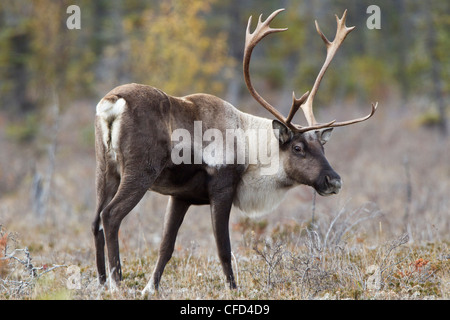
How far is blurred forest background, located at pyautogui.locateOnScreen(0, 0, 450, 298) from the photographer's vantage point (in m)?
12.0

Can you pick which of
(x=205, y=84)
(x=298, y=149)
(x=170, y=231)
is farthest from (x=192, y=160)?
(x=205, y=84)

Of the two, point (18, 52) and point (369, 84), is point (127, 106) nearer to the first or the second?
→ point (18, 52)

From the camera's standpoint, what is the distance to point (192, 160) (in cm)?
555

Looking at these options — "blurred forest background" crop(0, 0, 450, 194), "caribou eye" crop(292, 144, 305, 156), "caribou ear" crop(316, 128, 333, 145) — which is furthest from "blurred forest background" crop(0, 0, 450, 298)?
"caribou eye" crop(292, 144, 305, 156)

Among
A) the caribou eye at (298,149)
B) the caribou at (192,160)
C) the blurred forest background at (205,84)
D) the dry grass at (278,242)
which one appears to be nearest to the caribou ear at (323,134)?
the caribou at (192,160)

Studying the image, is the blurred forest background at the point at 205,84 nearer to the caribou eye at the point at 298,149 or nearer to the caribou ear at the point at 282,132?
the caribou eye at the point at 298,149

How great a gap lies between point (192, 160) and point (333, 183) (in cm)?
148

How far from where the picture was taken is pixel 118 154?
5.21 metres

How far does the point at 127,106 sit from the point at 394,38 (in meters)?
27.5

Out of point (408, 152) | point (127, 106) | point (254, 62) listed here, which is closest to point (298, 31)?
point (254, 62)

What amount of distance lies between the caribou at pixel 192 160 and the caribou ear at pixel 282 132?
1 centimetres

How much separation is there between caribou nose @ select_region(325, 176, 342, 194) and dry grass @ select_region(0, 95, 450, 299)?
0.51m

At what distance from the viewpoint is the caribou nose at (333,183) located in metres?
5.79

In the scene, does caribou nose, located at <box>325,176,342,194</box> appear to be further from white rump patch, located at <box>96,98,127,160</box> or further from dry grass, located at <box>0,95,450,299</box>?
white rump patch, located at <box>96,98,127,160</box>
